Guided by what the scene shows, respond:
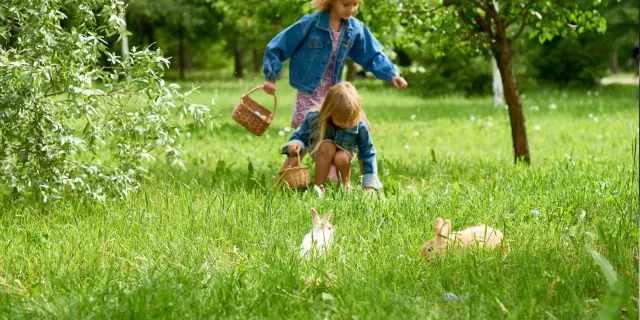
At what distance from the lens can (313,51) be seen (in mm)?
6125

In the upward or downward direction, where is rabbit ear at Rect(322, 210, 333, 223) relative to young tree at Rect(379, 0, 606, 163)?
downward

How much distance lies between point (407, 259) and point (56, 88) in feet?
7.77

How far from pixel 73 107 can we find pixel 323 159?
5.77 feet

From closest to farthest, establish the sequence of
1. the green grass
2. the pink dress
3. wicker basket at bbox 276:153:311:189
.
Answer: the green grass < wicker basket at bbox 276:153:311:189 < the pink dress

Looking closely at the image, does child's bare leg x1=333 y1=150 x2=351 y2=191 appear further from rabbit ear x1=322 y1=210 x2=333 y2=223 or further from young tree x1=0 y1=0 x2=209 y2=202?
rabbit ear x1=322 y1=210 x2=333 y2=223

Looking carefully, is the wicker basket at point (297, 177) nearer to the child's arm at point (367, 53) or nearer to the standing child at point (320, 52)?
the standing child at point (320, 52)

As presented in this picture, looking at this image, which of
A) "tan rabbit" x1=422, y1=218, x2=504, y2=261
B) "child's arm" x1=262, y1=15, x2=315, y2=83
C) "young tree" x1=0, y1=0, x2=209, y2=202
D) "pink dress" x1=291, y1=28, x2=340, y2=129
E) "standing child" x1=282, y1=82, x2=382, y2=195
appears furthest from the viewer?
"pink dress" x1=291, y1=28, x2=340, y2=129

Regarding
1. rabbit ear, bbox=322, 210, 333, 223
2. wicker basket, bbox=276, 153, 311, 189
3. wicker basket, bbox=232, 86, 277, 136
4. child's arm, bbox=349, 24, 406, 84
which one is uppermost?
child's arm, bbox=349, 24, 406, 84

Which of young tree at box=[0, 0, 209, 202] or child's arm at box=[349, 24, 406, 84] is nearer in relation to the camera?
young tree at box=[0, 0, 209, 202]

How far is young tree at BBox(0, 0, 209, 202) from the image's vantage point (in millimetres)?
4602

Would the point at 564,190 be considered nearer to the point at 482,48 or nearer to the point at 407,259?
the point at 407,259

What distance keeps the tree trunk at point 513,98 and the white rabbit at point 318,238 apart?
3308 millimetres

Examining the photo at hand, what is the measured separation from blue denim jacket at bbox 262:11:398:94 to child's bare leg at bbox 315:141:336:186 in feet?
2.48

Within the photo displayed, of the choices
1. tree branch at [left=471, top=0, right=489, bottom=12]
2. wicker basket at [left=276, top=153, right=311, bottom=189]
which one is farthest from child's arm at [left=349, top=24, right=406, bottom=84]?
wicker basket at [left=276, top=153, right=311, bottom=189]
